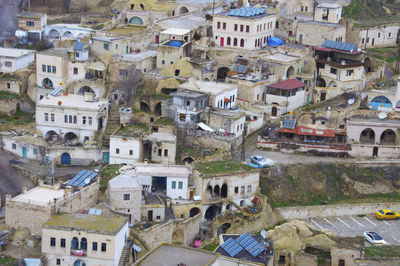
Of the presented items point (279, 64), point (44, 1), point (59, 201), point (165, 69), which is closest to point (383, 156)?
point (279, 64)

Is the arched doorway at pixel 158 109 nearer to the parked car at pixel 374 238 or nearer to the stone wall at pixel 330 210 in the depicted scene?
the stone wall at pixel 330 210

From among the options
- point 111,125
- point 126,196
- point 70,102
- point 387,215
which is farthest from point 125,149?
point 387,215

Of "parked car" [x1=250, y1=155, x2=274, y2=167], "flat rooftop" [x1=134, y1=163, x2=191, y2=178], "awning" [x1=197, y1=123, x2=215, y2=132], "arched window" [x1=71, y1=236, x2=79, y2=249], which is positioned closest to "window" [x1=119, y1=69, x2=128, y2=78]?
"awning" [x1=197, y1=123, x2=215, y2=132]

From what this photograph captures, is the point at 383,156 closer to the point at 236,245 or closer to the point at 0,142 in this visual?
the point at 236,245

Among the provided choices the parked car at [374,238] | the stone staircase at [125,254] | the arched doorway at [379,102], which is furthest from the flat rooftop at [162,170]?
the arched doorway at [379,102]

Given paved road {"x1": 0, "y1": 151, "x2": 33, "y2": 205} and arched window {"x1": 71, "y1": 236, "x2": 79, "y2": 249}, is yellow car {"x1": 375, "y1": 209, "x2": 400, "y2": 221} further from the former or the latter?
paved road {"x1": 0, "y1": 151, "x2": 33, "y2": 205}

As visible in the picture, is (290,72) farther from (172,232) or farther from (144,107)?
(172,232)
